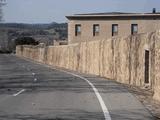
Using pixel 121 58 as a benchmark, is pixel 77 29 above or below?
below

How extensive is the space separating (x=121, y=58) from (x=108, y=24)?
53.4 metres

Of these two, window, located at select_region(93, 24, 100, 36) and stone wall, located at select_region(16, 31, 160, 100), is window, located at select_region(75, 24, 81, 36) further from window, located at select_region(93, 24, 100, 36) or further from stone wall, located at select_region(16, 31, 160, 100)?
stone wall, located at select_region(16, 31, 160, 100)

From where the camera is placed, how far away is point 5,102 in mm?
17812

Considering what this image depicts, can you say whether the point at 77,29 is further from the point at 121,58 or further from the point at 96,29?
the point at 121,58

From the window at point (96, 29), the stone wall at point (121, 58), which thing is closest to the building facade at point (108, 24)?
the window at point (96, 29)

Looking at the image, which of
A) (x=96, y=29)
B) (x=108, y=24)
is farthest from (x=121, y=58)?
(x=96, y=29)

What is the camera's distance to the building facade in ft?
268

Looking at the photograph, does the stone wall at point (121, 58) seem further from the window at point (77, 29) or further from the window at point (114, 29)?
the window at point (77, 29)

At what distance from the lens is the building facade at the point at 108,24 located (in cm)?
8169

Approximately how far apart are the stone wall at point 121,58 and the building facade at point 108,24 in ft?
79.0

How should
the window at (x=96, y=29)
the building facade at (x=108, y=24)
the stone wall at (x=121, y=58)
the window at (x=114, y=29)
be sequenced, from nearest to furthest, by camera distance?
the stone wall at (x=121, y=58), the building facade at (x=108, y=24), the window at (x=114, y=29), the window at (x=96, y=29)

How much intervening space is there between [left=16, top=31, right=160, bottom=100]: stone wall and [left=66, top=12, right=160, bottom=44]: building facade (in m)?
24.1

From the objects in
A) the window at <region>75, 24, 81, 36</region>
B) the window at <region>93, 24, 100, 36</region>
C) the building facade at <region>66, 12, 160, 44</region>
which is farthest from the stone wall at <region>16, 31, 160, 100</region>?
the window at <region>75, 24, 81, 36</region>

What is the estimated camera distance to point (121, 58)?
102 feet
